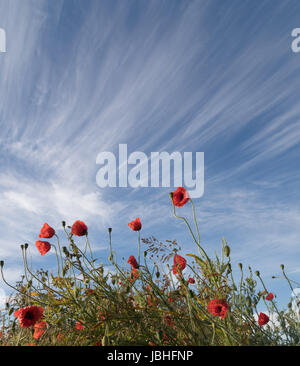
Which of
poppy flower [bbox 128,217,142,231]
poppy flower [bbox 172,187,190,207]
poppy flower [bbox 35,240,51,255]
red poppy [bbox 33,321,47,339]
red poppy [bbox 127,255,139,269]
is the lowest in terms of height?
red poppy [bbox 33,321,47,339]

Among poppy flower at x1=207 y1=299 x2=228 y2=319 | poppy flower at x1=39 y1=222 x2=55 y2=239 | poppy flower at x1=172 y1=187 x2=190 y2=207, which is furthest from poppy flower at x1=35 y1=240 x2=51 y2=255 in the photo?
poppy flower at x1=207 y1=299 x2=228 y2=319

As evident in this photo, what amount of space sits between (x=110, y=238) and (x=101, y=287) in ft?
1.46

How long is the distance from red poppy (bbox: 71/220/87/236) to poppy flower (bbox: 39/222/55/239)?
0.87ft

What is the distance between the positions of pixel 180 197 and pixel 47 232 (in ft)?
3.69

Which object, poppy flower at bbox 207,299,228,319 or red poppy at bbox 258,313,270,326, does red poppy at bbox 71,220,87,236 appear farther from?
red poppy at bbox 258,313,270,326

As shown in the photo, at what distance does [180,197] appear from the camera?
2.45 metres

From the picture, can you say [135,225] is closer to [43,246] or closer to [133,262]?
[133,262]

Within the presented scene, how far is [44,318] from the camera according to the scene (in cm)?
240

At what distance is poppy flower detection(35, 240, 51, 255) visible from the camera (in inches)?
107

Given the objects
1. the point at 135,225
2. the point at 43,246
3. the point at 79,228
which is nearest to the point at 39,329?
the point at 43,246

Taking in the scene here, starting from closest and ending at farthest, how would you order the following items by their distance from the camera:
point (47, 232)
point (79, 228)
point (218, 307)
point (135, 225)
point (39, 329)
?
point (218, 307)
point (39, 329)
point (79, 228)
point (47, 232)
point (135, 225)

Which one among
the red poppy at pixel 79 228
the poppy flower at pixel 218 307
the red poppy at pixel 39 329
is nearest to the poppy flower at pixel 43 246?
the red poppy at pixel 79 228

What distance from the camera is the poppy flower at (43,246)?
8.94 feet
